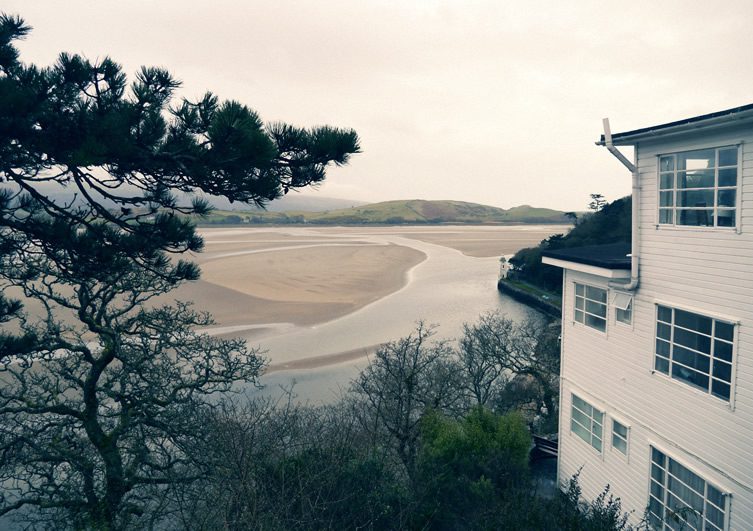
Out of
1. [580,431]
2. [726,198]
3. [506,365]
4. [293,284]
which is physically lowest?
[506,365]

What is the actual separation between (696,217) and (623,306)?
1.81m

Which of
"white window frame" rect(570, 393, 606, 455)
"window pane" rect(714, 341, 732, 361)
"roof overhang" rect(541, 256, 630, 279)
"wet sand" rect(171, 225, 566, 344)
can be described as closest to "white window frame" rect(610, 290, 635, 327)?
"roof overhang" rect(541, 256, 630, 279)

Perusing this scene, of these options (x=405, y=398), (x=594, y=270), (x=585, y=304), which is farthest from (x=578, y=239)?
(x=594, y=270)

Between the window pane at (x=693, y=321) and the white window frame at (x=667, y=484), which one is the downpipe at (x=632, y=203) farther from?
the white window frame at (x=667, y=484)

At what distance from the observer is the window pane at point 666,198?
6.94 metres

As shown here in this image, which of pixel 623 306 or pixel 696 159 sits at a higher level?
pixel 696 159

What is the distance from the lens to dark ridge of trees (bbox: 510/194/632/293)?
36.4 meters

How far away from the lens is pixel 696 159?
6.53m

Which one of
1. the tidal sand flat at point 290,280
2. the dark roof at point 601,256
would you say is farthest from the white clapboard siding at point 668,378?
the tidal sand flat at point 290,280

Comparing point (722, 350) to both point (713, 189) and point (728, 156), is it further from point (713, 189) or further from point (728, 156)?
point (728, 156)

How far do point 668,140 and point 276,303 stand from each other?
26039 mm

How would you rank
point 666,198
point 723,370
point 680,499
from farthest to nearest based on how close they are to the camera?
1. point 666,198
2. point 680,499
3. point 723,370

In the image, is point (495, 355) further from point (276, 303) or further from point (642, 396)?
point (276, 303)

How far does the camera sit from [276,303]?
3066 cm
